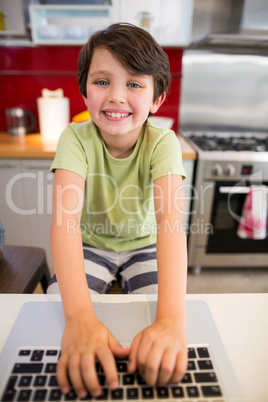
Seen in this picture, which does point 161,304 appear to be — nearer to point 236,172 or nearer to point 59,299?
point 59,299

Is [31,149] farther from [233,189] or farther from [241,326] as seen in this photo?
[241,326]

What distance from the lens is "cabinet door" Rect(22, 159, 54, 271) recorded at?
5.19 ft

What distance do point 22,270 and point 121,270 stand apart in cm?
30

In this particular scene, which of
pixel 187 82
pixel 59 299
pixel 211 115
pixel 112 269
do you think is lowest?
pixel 112 269

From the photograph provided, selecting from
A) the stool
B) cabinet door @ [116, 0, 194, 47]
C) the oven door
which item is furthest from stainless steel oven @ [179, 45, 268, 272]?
the stool

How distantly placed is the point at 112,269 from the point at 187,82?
5.24 feet

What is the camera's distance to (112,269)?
0.85 meters

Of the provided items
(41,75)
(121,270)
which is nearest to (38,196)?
(41,75)

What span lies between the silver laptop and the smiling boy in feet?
0.05

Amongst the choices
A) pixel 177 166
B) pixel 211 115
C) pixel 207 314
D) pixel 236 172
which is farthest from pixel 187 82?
pixel 207 314

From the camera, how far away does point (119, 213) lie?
2.96 ft

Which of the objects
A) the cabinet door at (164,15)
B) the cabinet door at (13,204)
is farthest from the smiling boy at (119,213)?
the cabinet door at (164,15)

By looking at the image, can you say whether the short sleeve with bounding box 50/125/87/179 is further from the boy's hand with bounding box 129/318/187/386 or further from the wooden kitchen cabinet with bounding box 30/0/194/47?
the wooden kitchen cabinet with bounding box 30/0/194/47

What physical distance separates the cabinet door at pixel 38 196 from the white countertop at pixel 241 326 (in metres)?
1.14
